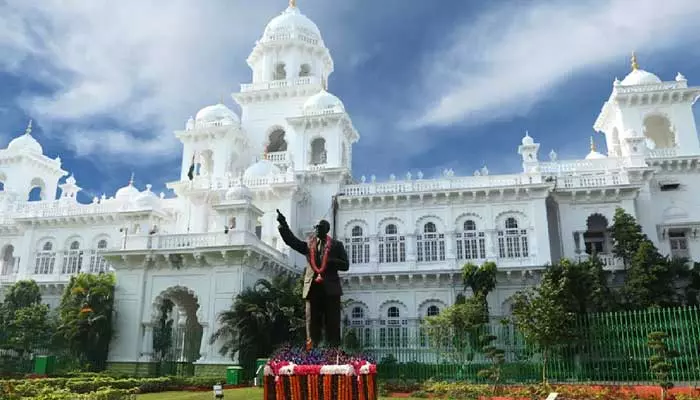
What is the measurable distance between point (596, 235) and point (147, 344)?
77.6 ft

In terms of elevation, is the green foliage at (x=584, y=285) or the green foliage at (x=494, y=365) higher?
the green foliage at (x=584, y=285)

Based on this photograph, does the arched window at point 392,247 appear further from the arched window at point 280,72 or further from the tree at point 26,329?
the tree at point 26,329

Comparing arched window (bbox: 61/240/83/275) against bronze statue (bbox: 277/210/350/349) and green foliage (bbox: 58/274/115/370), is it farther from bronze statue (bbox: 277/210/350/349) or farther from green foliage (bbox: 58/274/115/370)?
bronze statue (bbox: 277/210/350/349)

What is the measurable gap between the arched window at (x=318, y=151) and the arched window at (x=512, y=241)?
468 inches

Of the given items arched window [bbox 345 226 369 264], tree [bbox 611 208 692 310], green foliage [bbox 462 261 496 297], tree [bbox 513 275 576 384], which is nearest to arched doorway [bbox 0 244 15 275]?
arched window [bbox 345 226 369 264]

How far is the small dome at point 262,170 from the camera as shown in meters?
32.6

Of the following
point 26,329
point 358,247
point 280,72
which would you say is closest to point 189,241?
point 358,247

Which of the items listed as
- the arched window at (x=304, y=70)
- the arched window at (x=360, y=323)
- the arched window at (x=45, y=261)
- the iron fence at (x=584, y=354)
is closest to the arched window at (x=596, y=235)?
the iron fence at (x=584, y=354)

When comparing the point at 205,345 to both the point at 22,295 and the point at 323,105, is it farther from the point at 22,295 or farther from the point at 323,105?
the point at 323,105

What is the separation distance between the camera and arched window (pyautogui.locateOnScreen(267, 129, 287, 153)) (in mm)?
38438

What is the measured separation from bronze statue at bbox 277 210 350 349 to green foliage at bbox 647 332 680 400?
38.0 ft

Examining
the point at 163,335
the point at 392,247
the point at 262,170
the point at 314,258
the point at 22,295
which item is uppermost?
the point at 262,170

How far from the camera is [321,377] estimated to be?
912 cm

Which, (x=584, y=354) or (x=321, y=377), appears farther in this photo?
(x=584, y=354)
